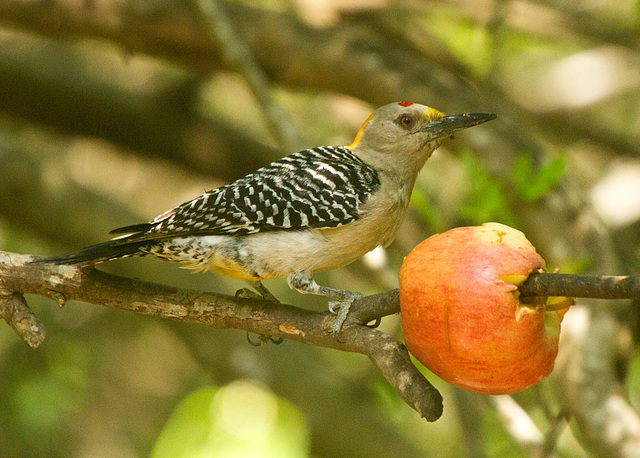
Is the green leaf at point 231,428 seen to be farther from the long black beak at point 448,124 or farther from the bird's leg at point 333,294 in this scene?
the long black beak at point 448,124

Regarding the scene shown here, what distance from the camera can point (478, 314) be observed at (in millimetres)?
2051

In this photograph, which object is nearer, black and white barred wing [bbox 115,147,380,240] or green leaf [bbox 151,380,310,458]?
black and white barred wing [bbox 115,147,380,240]

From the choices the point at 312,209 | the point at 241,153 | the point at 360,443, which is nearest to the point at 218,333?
the point at 360,443

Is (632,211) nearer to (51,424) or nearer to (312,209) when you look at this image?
(312,209)

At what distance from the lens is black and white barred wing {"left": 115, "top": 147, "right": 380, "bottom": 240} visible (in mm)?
3090

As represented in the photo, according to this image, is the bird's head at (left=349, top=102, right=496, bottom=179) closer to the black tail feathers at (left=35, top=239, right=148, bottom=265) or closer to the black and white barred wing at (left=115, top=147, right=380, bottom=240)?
the black and white barred wing at (left=115, top=147, right=380, bottom=240)

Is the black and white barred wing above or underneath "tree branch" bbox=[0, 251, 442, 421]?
above

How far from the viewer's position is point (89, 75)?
6.66 meters

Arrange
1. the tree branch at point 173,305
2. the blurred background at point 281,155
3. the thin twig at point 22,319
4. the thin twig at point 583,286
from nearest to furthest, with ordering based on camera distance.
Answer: the thin twig at point 583,286 < the tree branch at point 173,305 < the thin twig at point 22,319 < the blurred background at point 281,155

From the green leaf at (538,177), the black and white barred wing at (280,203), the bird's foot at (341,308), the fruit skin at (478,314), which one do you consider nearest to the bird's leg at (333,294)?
the bird's foot at (341,308)

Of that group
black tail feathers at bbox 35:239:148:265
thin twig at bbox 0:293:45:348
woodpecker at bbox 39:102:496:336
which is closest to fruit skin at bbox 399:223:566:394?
woodpecker at bbox 39:102:496:336

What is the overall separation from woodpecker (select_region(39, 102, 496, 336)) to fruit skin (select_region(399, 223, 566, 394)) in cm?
65

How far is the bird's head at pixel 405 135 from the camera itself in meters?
3.46

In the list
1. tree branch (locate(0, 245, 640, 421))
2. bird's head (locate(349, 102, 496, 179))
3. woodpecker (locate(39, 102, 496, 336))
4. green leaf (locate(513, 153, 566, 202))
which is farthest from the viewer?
bird's head (locate(349, 102, 496, 179))
